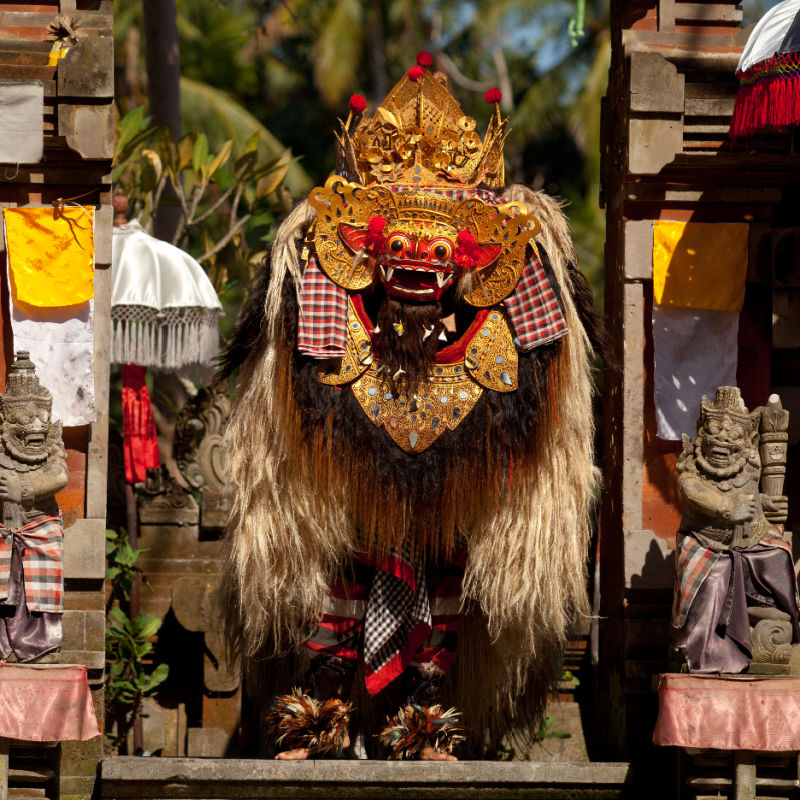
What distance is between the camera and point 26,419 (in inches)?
230

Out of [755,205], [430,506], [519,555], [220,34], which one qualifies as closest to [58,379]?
[430,506]

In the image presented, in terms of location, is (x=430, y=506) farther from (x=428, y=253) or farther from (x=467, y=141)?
(x=467, y=141)

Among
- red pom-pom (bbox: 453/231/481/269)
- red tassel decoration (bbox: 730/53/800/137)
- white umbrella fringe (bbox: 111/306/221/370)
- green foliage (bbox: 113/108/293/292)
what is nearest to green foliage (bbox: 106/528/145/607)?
white umbrella fringe (bbox: 111/306/221/370)

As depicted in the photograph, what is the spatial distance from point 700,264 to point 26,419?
2967mm

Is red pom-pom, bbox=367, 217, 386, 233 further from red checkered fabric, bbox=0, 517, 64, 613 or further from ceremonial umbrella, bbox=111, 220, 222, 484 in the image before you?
ceremonial umbrella, bbox=111, 220, 222, 484

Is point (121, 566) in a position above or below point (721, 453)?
below

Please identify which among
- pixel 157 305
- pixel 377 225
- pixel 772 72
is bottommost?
pixel 157 305

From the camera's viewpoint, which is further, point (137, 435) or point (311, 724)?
point (137, 435)

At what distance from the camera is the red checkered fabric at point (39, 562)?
577cm

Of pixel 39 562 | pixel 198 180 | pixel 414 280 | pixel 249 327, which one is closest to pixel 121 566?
pixel 39 562

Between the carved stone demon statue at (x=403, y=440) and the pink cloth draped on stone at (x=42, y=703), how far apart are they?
817mm

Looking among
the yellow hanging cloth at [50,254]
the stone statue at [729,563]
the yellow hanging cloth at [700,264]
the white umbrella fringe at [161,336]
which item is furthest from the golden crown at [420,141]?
the white umbrella fringe at [161,336]

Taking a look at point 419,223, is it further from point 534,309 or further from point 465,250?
point 534,309

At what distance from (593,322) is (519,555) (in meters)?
1.02
